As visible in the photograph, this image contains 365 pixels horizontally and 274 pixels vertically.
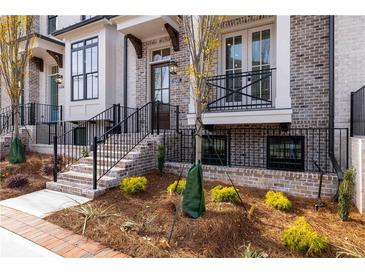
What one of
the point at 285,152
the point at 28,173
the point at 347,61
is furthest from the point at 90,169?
the point at 347,61

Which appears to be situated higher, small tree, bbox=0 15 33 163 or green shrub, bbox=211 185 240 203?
small tree, bbox=0 15 33 163

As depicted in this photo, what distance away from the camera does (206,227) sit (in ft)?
11.9

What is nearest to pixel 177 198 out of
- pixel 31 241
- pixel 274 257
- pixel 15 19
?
pixel 274 257

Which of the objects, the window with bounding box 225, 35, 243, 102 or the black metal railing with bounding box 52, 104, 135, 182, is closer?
the window with bounding box 225, 35, 243, 102

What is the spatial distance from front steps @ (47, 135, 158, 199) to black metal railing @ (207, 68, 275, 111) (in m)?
2.17

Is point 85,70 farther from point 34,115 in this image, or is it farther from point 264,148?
point 264,148

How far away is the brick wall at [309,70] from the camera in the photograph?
621 cm

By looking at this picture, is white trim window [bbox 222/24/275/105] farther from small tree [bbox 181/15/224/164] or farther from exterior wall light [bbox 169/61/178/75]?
small tree [bbox 181/15/224/164]

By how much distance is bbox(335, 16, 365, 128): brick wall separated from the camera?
575 centimetres

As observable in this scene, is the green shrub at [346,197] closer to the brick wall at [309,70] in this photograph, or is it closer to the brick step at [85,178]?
the brick wall at [309,70]

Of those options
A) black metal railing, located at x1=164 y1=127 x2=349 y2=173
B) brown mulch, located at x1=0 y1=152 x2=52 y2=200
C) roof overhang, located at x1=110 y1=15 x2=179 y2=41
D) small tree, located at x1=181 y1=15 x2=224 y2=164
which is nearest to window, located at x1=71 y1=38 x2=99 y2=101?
roof overhang, located at x1=110 y1=15 x2=179 y2=41

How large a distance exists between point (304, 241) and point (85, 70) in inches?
374

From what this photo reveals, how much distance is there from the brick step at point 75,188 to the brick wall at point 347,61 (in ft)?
18.9

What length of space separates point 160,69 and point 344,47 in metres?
5.73
